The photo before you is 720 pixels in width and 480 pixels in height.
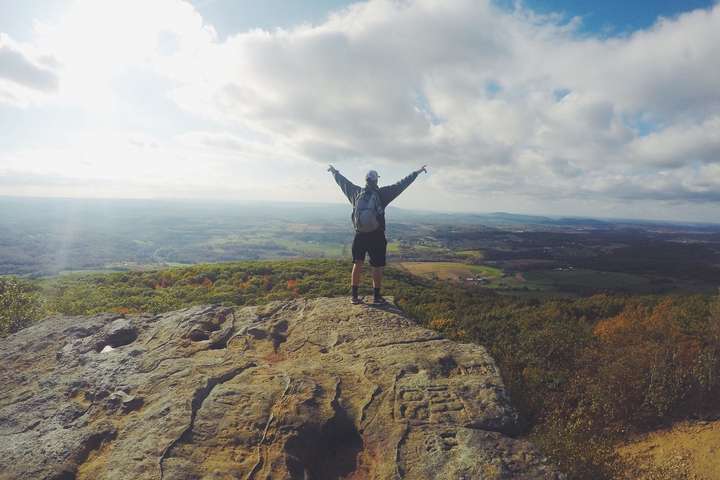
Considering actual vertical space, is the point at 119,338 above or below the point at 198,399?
below

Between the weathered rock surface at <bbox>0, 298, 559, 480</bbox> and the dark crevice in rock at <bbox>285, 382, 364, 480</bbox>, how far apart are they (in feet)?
0.04

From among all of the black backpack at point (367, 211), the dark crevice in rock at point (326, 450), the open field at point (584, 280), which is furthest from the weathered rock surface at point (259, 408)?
the open field at point (584, 280)

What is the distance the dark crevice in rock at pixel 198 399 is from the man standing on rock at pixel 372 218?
3.59 meters

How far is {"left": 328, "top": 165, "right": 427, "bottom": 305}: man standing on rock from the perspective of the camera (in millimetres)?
8375

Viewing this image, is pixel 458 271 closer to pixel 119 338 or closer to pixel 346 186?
pixel 346 186

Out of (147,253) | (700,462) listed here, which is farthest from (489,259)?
(147,253)

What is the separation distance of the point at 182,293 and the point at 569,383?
1541 cm

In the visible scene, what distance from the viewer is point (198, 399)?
199 inches

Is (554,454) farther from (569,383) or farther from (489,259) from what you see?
(489,259)

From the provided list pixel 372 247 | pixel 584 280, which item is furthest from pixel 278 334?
pixel 584 280

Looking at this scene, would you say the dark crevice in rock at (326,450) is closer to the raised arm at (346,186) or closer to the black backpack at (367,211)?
the black backpack at (367,211)

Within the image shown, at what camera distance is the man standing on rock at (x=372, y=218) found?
27.5 feet

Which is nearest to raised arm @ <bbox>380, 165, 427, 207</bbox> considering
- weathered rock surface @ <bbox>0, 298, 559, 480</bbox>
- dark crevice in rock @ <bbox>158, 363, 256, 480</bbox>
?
weathered rock surface @ <bbox>0, 298, 559, 480</bbox>

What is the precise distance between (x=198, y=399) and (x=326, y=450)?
1.91 m
